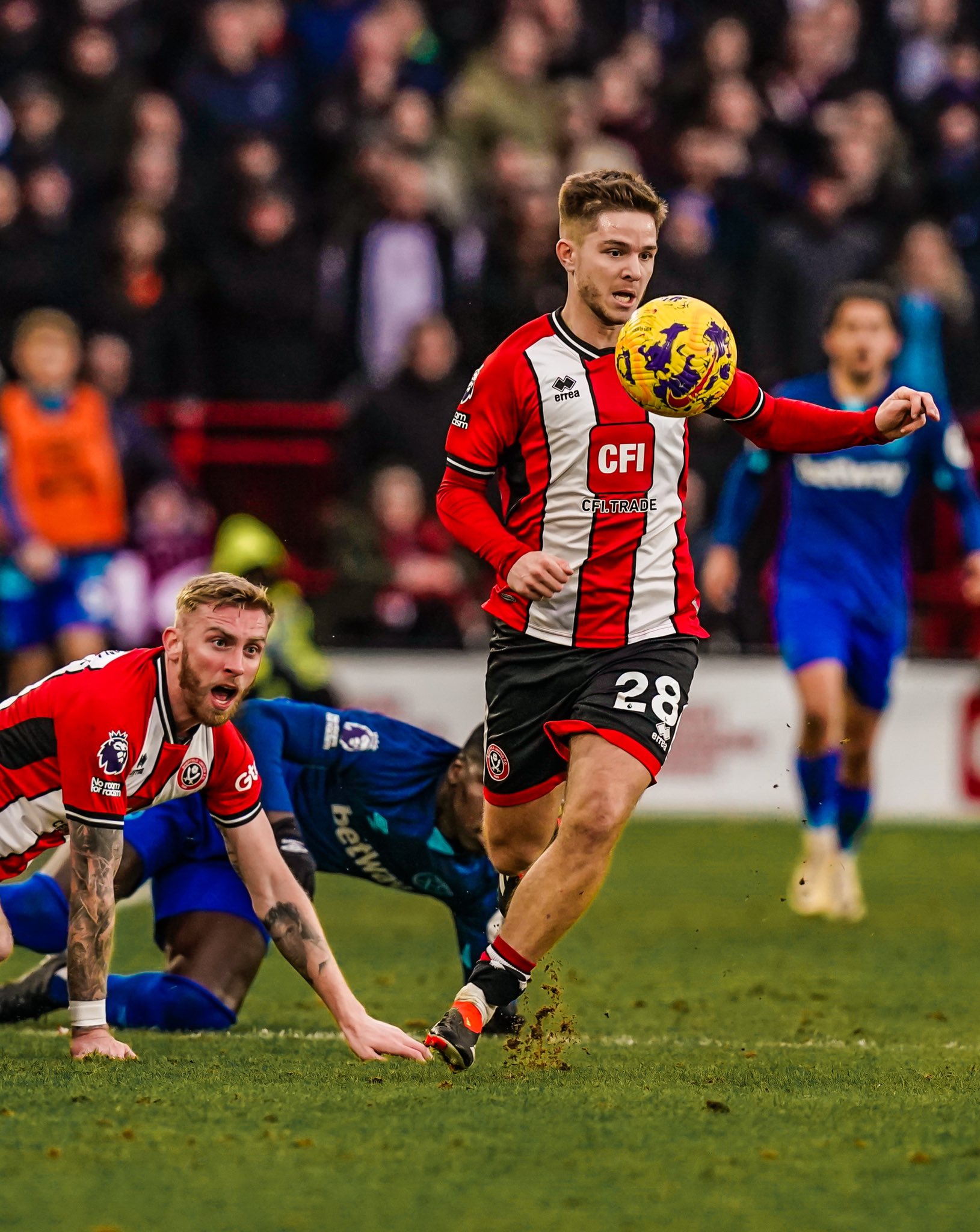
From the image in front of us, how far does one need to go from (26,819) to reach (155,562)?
774 cm

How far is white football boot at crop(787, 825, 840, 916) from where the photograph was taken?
9.46m

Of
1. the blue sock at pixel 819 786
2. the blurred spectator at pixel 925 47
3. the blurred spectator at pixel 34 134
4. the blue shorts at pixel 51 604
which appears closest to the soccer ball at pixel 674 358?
the blue sock at pixel 819 786

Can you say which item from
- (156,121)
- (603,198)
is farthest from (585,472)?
(156,121)

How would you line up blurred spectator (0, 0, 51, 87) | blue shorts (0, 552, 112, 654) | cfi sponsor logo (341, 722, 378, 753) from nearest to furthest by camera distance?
cfi sponsor logo (341, 722, 378, 753) < blue shorts (0, 552, 112, 654) < blurred spectator (0, 0, 51, 87)

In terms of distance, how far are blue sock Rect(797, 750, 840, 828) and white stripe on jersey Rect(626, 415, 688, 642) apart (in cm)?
408

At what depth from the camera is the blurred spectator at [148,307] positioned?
13125 mm

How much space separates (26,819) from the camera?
549cm

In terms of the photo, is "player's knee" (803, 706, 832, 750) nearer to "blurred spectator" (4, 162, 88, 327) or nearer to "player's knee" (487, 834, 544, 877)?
"player's knee" (487, 834, 544, 877)

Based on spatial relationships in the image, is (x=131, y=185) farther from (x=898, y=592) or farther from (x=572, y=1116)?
(x=572, y=1116)

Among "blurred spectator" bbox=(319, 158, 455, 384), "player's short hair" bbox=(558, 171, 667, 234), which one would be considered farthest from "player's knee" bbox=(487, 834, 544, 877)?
"blurred spectator" bbox=(319, 158, 455, 384)

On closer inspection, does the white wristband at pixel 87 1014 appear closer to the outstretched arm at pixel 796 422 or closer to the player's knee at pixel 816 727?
the outstretched arm at pixel 796 422

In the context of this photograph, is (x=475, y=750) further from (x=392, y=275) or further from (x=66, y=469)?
(x=392, y=275)

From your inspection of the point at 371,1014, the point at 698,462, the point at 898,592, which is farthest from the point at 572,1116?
the point at 698,462

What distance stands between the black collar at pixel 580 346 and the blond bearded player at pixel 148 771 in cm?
111
